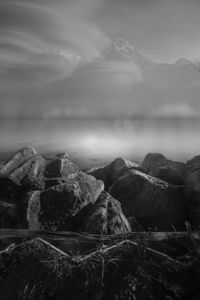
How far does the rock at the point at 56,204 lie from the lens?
9.96 m

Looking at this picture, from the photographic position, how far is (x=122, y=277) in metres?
6.85

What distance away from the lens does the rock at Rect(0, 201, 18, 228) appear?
9.95m

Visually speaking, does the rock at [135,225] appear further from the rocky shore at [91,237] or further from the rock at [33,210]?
the rock at [33,210]

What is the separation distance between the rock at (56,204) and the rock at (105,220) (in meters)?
0.47

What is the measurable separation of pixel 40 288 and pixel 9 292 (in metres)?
0.66

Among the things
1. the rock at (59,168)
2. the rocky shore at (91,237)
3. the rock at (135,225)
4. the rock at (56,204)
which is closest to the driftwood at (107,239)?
the rocky shore at (91,237)

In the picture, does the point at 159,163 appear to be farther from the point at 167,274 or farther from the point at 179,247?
the point at 167,274

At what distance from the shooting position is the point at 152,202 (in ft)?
39.5

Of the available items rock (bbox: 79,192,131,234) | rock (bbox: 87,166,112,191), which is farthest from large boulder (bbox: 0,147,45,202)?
rock (bbox: 87,166,112,191)

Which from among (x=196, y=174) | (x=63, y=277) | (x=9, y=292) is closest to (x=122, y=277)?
(x=63, y=277)

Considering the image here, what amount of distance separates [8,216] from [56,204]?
1.49 meters

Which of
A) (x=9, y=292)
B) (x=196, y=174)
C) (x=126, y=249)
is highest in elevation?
(x=196, y=174)

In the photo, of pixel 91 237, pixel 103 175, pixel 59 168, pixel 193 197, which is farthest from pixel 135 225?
pixel 103 175

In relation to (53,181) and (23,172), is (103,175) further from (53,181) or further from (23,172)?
(23,172)
